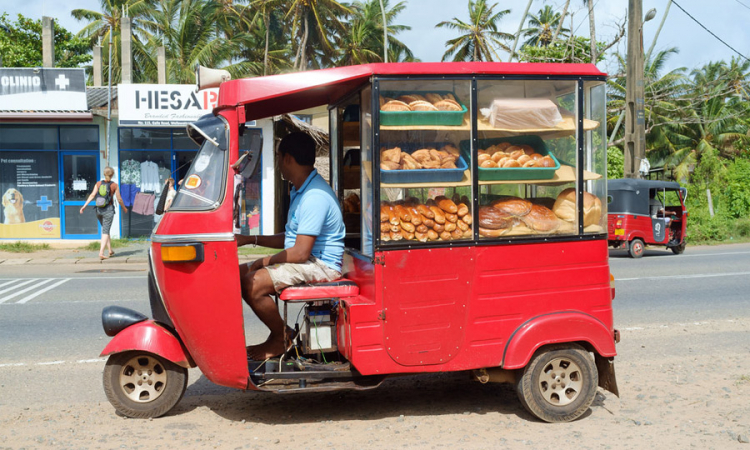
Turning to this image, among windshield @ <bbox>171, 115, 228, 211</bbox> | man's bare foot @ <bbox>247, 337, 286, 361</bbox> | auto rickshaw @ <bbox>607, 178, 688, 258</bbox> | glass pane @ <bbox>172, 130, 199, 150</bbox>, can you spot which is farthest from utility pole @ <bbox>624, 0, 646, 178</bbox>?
windshield @ <bbox>171, 115, 228, 211</bbox>

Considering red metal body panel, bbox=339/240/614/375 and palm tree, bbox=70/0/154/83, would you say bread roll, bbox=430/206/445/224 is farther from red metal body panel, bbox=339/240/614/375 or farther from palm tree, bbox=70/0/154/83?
palm tree, bbox=70/0/154/83

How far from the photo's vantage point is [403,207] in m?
4.48

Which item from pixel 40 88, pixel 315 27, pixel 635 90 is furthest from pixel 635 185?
pixel 315 27

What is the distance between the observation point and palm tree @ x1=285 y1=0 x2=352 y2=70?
3556 cm

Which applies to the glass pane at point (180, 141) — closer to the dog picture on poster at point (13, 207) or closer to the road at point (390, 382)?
the dog picture on poster at point (13, 207)

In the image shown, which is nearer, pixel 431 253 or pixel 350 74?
pixel 350 74

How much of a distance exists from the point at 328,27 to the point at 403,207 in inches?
1401

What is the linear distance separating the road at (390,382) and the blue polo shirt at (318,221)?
3.85ft

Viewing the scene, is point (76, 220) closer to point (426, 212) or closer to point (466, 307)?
point (426, 212)

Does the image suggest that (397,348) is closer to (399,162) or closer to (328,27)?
(399,162)

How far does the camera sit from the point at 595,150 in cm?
473

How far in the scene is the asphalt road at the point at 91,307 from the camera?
5.77 m

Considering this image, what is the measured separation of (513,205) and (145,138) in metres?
16.1

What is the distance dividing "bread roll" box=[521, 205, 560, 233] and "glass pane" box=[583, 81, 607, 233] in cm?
22
